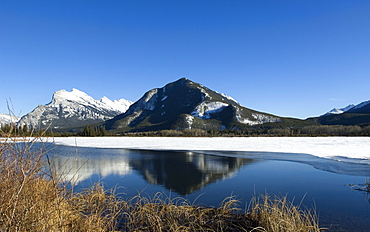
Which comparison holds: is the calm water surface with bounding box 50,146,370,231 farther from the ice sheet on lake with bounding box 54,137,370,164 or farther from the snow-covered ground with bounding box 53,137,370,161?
the ice sheet on lake with bounding box 54,137,370,164

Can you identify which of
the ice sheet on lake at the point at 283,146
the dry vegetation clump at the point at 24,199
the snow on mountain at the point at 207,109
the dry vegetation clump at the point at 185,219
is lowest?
the ice sheet on lake at the point at 283,146

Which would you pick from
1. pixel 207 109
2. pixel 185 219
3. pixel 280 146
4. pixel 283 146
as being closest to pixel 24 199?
pixel 185 219

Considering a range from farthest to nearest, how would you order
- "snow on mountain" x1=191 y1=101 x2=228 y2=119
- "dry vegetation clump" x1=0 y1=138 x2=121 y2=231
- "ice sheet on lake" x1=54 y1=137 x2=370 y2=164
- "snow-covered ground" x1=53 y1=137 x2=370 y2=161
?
"snow on mountain" x1=191 y1=101 x2=228 y2=119, "snow-covered ground" x1=53 y1=137 x2=370 y2=161, "ice sheet on lake" x1=54 y1=137 x2=370 y2=164, "dry vegetation clump" x1=0 y1=138 x2=121 y2=231

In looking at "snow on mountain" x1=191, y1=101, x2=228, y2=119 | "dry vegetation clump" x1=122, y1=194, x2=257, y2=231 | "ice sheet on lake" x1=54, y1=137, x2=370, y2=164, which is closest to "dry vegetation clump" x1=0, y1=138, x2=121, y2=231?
"dry vegetation clump" x1=122, y1=194, x2=257, y2=231

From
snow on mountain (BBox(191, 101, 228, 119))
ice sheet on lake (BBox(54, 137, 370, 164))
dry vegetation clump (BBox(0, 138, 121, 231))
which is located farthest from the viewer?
snow on mountain (BBox(191, 101, 228, 119))

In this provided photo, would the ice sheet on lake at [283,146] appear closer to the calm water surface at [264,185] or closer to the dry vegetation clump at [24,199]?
the calm water surface at [264,185]

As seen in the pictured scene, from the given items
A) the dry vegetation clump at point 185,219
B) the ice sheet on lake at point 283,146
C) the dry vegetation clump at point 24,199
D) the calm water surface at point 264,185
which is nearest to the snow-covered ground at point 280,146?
the ice sheet on lake at point 283,146

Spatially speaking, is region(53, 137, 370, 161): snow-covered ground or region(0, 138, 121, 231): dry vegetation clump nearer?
region(0, 138, 121, 231): dry vegetation clump

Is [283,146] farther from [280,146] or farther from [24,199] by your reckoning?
[24,199]

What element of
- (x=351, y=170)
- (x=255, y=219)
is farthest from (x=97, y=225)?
(x=351, y=170)

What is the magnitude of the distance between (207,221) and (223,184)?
5.69m

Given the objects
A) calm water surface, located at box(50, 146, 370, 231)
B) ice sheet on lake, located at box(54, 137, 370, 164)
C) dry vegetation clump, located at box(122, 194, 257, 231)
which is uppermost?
dry vegetation clump, located at box(122, 194, 257, 231)

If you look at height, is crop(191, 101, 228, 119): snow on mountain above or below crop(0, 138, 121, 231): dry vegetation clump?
above

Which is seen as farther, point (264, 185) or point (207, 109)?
point (207, 109)
